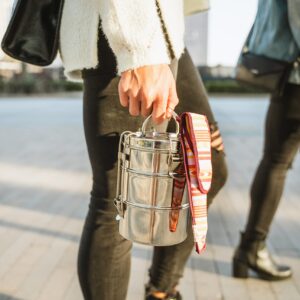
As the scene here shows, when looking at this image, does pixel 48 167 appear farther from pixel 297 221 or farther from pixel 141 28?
pixel 141 28

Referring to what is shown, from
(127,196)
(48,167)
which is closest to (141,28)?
(127,196)

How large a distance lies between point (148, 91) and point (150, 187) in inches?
8.3

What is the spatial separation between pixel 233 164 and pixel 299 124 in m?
2.99

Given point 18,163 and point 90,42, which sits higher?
point 90,42

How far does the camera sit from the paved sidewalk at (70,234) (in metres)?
1.96

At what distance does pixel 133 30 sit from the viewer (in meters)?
0.99

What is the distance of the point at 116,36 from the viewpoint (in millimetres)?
996

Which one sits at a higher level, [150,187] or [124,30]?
[124,30]

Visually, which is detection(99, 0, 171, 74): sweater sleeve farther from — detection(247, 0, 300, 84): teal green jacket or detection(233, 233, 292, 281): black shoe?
detection(233, 233, 292, 281): black shoe

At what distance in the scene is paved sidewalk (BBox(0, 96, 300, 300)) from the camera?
6.43 feet

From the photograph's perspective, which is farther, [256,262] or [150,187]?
[256,262]

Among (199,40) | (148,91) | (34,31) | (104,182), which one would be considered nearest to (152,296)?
(104,182)

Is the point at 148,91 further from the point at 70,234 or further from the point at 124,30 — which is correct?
the point at 70,234

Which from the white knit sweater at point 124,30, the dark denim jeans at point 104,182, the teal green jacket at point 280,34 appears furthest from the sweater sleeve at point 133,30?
the teal green jacket at point 280,34
